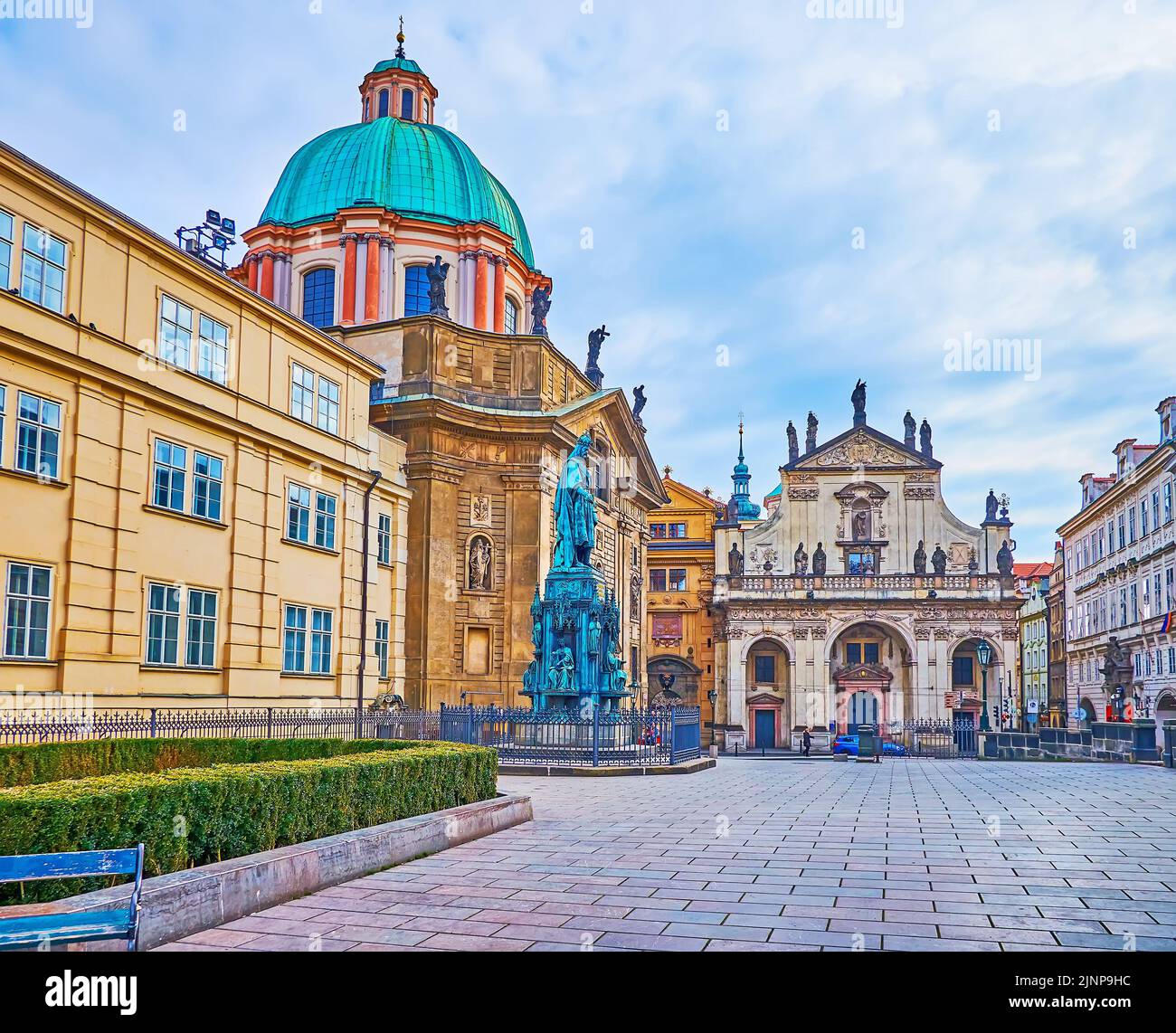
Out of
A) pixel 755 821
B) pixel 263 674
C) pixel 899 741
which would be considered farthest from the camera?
pixel 899 741

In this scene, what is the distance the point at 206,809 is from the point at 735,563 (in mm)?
58855

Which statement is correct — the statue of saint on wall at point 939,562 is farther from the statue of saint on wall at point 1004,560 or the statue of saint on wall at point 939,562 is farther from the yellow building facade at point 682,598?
the yellow building facade at point 682,598

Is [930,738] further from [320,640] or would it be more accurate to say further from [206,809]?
[206,809]

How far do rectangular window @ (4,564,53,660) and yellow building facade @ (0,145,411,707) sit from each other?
0.03 meters

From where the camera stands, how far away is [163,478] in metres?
23.6

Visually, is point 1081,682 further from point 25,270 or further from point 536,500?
point 25,270

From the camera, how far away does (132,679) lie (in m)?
22.2

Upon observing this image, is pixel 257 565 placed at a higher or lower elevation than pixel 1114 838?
higher

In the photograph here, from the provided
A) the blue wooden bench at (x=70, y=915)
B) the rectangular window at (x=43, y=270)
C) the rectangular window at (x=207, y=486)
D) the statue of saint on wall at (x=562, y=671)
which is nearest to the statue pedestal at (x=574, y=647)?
the statue of saint on wall at (x=562, y=671)

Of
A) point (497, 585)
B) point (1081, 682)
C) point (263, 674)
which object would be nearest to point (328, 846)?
point (263, 674)

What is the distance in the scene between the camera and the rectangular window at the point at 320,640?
29266 mm

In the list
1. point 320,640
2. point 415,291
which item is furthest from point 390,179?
point 320,640

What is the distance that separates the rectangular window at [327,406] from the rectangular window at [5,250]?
10.8m
